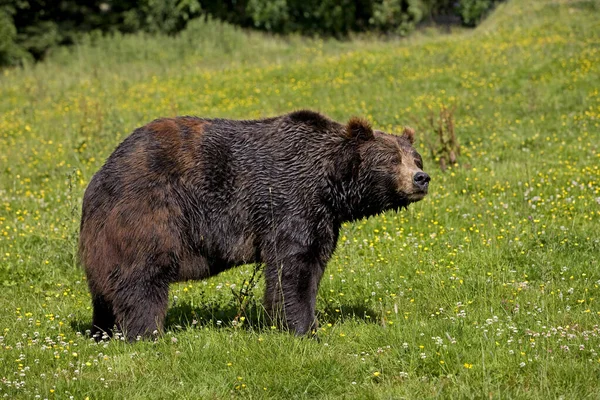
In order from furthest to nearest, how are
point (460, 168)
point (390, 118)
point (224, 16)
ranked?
point (224, 16) < point (390, 118) < point (460, 168)

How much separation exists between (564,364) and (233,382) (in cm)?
226

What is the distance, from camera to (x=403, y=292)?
285 inches

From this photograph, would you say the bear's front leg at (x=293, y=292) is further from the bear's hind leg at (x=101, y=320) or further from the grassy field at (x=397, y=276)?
the bear's hind leg at (x=101, y=320)

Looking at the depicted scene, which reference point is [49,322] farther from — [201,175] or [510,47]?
[510,47]

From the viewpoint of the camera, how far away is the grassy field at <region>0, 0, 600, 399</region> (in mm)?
5262

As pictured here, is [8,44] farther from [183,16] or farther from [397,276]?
[397,276]

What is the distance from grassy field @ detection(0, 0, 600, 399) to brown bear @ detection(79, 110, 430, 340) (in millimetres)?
439

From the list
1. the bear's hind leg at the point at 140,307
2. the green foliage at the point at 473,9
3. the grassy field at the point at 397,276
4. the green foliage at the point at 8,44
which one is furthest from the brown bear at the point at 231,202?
the green foliage at the point at 473,9

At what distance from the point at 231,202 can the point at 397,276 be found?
2159mm

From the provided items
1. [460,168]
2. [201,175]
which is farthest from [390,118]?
[201,175]

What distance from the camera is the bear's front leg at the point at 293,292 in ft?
20.6

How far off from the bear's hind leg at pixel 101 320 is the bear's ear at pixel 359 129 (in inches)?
99.4

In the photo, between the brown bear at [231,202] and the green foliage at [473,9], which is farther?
the green foliage at [473,9]

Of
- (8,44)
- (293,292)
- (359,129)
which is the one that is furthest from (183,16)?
(293,292)
